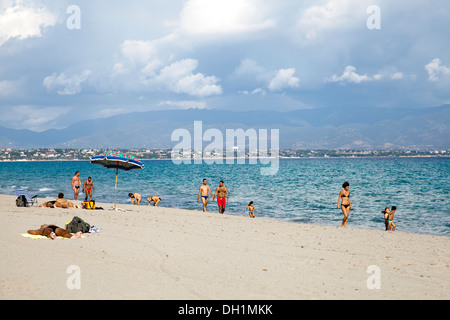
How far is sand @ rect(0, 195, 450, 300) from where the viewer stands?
7.40 meters

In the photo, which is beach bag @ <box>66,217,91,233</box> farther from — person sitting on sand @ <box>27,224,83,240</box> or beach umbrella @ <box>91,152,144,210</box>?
beach umbrella @ <box>91,152,144,210</box>

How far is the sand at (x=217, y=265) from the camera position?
24.3 ft

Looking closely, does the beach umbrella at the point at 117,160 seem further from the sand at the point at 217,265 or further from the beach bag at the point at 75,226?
the beach bag at the point at 75,226

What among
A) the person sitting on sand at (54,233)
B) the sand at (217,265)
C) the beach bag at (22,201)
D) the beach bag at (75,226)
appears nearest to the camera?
the sand at (217,265)

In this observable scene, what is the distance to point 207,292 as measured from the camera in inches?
288

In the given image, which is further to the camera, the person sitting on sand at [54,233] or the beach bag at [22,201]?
the beach bag at [22,201]

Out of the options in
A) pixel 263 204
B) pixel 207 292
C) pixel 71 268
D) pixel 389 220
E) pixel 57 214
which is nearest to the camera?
pixel 207 292

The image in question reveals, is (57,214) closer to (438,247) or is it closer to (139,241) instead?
(139,241)

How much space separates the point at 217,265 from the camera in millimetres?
9227

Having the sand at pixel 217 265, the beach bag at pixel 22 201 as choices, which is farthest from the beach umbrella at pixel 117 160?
the sand at pixel 217 265

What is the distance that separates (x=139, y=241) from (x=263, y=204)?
66.3 feet

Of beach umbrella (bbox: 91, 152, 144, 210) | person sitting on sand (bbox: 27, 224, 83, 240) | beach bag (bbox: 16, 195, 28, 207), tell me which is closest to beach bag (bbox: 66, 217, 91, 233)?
person sitting on sand (bbox: 27, 224, 83, 240)

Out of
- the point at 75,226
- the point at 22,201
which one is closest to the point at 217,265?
the point at 75,226
